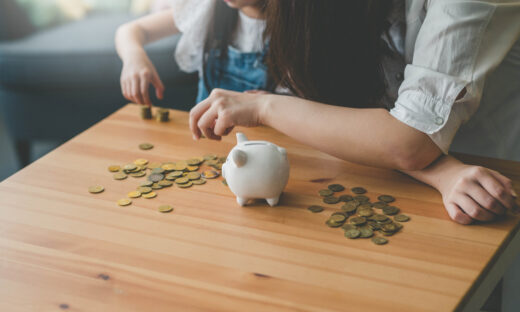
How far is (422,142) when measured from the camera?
798 mm

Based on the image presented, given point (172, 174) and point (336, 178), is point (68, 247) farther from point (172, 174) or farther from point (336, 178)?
point (336, 178)

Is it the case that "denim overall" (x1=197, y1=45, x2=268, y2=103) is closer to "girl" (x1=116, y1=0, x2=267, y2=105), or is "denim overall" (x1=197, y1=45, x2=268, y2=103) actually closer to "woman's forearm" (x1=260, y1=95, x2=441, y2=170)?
"girl" (x1=116, y1=0, x2=267, y2=105)

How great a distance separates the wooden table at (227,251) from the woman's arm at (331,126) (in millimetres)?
47

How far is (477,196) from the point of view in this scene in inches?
29.1

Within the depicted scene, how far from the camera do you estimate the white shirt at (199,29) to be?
1309 mm

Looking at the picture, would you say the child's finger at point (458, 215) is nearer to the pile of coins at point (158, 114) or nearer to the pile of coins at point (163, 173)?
Answer: the pile of coins at point (163, 173)

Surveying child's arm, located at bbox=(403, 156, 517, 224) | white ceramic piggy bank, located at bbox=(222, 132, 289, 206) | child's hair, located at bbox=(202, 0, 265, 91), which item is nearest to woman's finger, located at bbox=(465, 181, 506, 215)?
child's arm, located at bbox=(403, 156, 517, 224)

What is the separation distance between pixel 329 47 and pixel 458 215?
36 cm

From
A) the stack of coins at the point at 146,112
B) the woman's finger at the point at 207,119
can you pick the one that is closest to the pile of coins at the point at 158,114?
the stack of coins at the point at 146,112

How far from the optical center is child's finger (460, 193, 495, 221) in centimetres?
73

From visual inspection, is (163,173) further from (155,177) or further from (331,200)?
(331,200)

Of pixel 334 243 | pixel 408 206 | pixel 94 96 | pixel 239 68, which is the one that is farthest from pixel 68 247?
pixel 94 96

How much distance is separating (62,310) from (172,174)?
322mm

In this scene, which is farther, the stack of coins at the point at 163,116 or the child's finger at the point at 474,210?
the stack of coins at the point at 163,116
